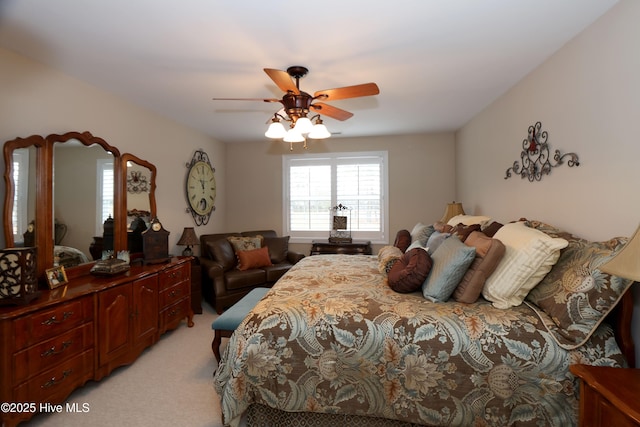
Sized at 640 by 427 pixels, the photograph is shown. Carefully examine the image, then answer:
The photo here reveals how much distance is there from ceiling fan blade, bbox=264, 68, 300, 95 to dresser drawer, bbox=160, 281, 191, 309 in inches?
91.1

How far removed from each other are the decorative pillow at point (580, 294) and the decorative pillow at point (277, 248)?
3456 millimetres

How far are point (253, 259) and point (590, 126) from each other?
3.69 metres

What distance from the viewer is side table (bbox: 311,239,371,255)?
4.75 metres

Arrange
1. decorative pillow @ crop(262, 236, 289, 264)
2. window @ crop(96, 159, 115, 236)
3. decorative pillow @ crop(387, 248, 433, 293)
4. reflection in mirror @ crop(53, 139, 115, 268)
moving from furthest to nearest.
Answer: decorative pillow @ crop(262, 236, 289, 264) < window @ crop(96, 159, 115, 236) < reflection in mirror @ crop(53, 139, 115, 268) < decorative pillow @ crop(387, 248, 433, 293)

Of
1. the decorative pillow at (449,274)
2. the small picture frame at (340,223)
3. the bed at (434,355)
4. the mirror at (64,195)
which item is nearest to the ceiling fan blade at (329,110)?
the decorative pillow at (449,274)

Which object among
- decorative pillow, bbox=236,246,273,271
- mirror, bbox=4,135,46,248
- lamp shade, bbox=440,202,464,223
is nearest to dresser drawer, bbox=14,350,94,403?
mirror, bbox=4,135,46,248

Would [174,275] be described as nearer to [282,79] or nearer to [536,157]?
[282,79]

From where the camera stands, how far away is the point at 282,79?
192 centimetres

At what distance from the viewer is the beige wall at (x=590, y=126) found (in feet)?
5.33

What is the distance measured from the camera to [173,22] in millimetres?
1844

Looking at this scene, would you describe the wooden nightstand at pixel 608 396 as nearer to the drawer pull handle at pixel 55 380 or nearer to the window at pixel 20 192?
the drawer pull handle at pixel 55 380

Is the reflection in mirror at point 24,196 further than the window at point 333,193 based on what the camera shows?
No

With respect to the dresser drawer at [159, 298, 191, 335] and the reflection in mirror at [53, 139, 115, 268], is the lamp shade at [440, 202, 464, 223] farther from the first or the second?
the reflection in mirror at [53, 139, 115, 268]

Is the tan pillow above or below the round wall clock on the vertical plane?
below
